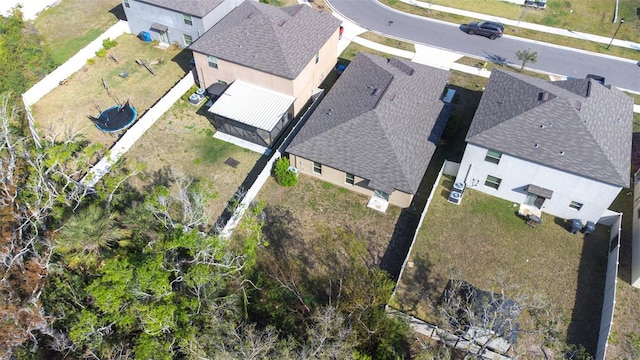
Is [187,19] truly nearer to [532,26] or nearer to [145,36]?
[145,36]

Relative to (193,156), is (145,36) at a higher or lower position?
higher

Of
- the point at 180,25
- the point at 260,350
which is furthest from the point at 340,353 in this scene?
the point at 180,25

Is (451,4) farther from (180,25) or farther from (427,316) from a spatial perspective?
(427,316)

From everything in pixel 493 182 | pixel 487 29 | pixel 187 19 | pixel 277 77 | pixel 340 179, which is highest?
pixel 187 19

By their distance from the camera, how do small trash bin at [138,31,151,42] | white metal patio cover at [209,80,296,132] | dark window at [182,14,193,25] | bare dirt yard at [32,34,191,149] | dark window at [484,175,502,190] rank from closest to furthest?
dark window at [484,175,502,190], white metal patio cover at [209,80,296,132], bare dirt yard at [32,34,191,149], dark window at [182,14,193,25], small trash bin at [138,31,151,42]

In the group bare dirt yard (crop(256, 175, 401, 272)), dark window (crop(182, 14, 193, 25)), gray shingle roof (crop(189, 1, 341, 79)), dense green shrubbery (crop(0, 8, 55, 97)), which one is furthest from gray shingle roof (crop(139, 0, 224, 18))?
bare dirt yard (crop(256, 175, 401, 272))

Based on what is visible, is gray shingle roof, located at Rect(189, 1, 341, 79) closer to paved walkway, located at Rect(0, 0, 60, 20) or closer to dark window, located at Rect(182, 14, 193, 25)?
dark window, located at Rect(182, 14, 193, 25)

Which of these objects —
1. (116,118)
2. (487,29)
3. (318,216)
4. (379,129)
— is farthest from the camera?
(487,29)

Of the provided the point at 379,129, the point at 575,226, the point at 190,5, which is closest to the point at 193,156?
the point at 379,129
